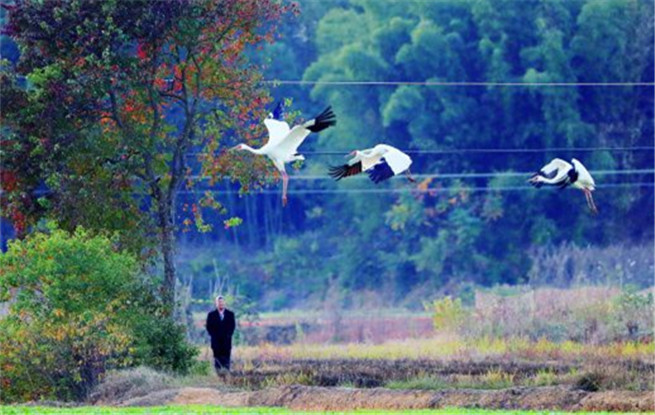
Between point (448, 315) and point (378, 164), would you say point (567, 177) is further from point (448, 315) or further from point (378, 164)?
point (448, 315)

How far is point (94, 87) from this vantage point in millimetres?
33719

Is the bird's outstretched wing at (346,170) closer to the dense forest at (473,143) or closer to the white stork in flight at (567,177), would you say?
the white stork in flight at (567,177)

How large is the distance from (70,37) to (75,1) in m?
0.69

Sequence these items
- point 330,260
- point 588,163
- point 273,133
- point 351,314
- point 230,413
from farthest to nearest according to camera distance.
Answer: point 330,260, point 588,163, point 351,314, point 273,133, point 230,413

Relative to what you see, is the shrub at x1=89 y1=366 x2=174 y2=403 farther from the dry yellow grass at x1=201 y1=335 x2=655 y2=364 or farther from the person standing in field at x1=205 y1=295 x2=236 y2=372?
the dry yellow grass at x1=201 y1=335 x2=655 y2=364

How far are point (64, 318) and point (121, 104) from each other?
6.28 meters

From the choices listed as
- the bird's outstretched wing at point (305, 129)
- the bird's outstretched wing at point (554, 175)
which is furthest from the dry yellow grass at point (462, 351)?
the bird's outstretched wing at point (305, 129)

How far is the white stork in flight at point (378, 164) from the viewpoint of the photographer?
25719 mm

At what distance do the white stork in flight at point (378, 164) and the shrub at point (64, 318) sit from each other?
19.7 ft

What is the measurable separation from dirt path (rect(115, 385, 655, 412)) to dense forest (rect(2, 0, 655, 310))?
33302mm

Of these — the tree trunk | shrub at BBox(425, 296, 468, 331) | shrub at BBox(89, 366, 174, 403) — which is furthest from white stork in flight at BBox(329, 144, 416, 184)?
shrub at BBox(425, 296, 468, 331)

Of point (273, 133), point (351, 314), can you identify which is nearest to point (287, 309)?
point (351, 314)

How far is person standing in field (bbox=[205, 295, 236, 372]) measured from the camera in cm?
3369

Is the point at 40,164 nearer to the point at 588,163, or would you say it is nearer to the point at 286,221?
the point at 588,163
